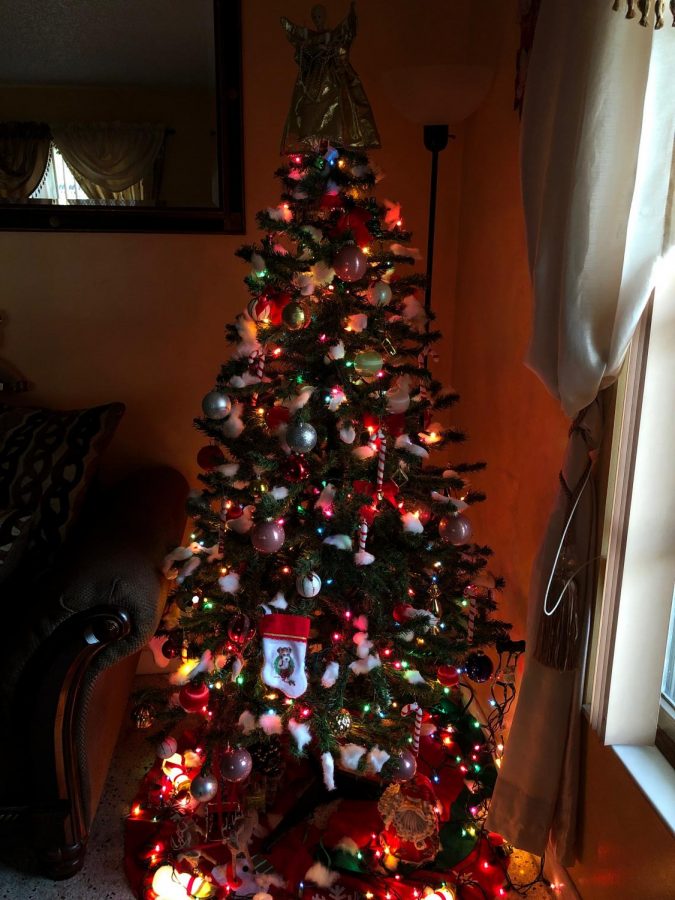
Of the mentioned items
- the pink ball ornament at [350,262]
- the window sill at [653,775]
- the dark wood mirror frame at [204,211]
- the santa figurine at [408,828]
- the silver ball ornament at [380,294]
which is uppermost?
the dark wood mirror frame at [204,211]

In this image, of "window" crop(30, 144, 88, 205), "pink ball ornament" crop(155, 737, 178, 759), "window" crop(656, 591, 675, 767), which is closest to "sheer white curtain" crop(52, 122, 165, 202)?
"window" crop(30, 144, 88, 205)

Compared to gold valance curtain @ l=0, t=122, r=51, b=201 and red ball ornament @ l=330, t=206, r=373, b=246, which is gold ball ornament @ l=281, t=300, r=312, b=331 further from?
gold valance curtain @ l=0, t=122, r=51, b=201

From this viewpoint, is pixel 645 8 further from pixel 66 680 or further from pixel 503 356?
pixel 66 680

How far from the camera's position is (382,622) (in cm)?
160

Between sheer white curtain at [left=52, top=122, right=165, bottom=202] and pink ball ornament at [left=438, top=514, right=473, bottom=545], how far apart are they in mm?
1515

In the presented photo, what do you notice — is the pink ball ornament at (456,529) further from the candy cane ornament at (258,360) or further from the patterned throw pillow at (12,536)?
the patterned throw pillow at (12,536)

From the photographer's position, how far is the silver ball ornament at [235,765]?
160cm

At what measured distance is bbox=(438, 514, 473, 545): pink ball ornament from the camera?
1550mm

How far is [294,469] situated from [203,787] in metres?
0.84

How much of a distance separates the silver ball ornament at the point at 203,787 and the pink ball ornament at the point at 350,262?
1.28 meters

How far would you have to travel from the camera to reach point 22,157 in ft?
7.25

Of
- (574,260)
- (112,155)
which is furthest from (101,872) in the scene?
(112,155)

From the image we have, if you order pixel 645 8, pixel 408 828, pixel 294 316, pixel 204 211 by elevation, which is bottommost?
pixel 408 828

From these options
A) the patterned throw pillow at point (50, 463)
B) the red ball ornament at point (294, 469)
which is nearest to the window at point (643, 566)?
the red ball ornament at point (294, 469)
